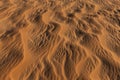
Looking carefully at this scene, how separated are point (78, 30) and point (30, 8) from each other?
5.19 feet

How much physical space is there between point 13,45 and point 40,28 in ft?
2.34

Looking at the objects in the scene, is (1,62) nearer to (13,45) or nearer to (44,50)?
(13,45)

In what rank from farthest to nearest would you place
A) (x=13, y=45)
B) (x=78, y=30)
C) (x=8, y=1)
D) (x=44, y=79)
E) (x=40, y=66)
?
(x=8, y=1) → (x=78, y=30) → (x=13, y=45) → (x=40, y=66) → (x=44, y=79)

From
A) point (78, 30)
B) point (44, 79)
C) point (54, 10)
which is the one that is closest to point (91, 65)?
point (44, 79)

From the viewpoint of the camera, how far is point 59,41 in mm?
3092

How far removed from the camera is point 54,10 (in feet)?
14.1

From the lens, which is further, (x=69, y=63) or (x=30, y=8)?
(x=30, y=8)

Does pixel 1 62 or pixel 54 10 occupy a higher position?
pixel 1 62

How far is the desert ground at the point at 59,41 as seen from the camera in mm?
2518

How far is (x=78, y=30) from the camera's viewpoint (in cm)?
342

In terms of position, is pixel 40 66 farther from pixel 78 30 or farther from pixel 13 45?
pixel 78 30

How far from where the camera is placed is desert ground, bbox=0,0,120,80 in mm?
2518

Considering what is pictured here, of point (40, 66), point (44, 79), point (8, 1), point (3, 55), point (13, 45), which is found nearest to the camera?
point (44, 79)

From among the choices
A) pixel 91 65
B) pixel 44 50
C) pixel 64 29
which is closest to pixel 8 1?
pixel 64 29
